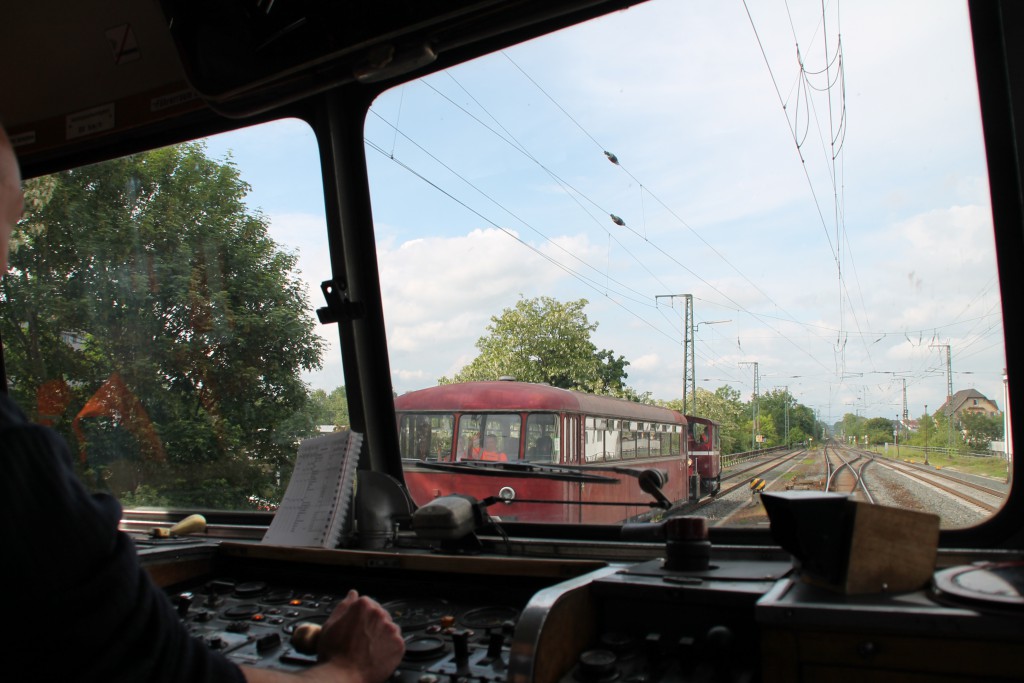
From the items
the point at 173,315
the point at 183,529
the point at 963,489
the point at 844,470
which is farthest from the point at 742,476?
the point at 173,315

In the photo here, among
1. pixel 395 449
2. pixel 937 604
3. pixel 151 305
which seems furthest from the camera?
pixel 151 305

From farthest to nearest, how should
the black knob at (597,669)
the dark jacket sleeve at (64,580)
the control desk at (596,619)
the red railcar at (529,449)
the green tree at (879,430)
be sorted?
1. the red railcar at (529,449)
2. the green tree at (879,430)
3. the black knob at (597,669)
4. the control desk at (596,619)
5. the dark jacket sleeve at (64,580)

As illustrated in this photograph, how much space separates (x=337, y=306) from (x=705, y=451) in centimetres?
239

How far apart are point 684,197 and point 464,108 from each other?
2.64 feet

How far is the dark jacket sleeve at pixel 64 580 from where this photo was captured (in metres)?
0.70

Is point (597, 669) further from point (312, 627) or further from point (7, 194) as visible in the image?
point (7, 194)

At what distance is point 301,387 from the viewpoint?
2680mm

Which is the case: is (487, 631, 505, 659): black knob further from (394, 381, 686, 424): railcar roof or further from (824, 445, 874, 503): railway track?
(394, 381, 686, 424): railcar roof

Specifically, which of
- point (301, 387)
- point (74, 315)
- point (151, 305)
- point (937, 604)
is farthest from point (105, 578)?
point (74, 315)

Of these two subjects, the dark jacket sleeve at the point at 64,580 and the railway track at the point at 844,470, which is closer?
the dark jacket sleeve at the point at 64,580

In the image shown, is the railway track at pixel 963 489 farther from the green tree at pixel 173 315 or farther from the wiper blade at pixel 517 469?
the green tree at pixel 173 315

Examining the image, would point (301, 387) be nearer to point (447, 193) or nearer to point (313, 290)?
point (313, 290)

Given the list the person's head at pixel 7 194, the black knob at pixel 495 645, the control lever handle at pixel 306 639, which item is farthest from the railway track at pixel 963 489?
the person's head at pixel 7 194

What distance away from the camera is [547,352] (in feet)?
7.98
